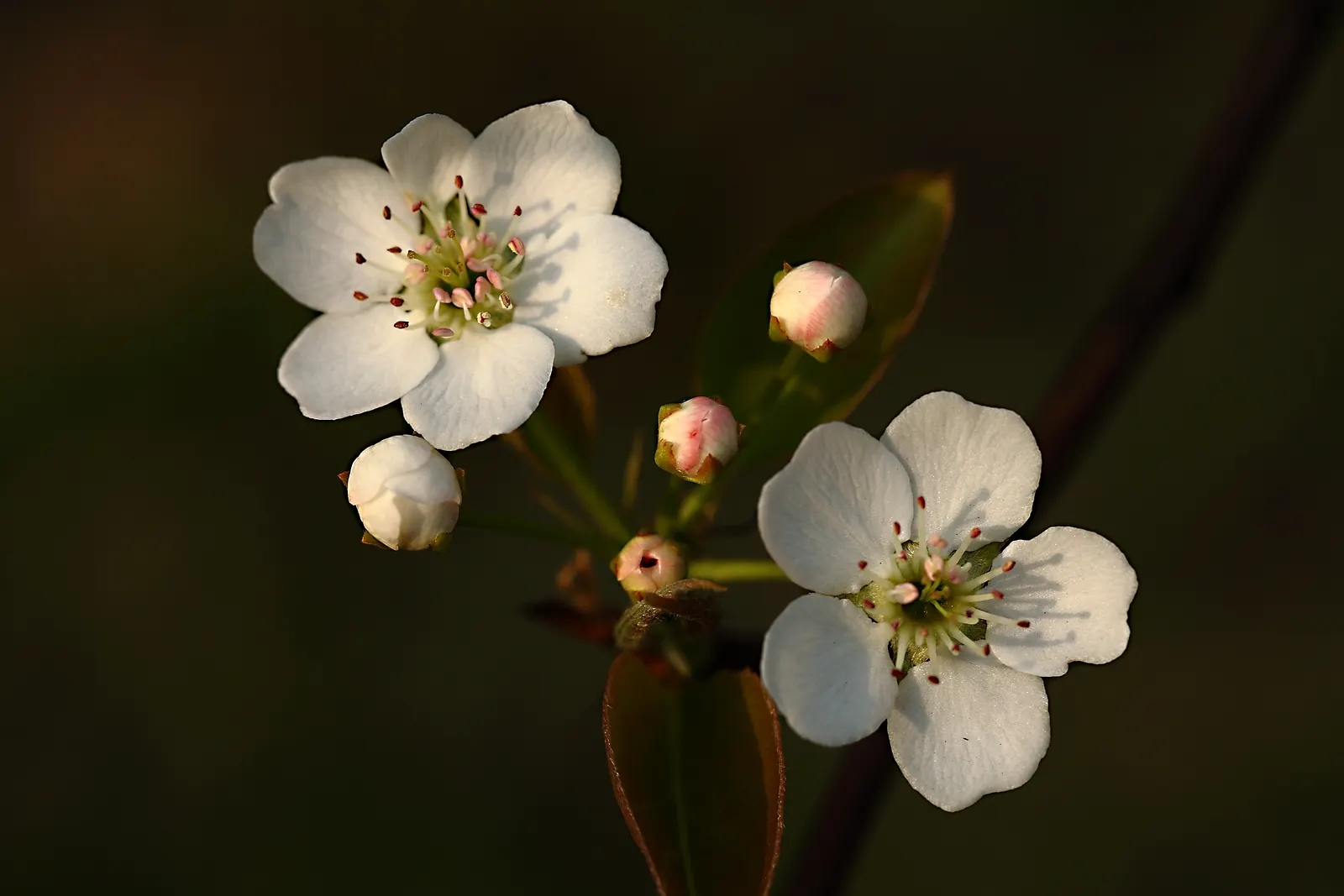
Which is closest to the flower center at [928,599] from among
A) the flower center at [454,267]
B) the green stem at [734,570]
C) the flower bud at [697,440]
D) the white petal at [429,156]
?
the green stem at [734,570]

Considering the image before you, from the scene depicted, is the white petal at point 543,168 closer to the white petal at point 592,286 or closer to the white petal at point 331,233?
the white petal at point 592,286

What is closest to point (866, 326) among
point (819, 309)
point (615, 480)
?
point (819, 309)

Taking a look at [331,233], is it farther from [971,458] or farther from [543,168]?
[971,458]

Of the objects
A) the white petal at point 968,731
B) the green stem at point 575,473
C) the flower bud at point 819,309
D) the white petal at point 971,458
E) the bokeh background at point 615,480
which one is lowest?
the bokeh background at point 615,480

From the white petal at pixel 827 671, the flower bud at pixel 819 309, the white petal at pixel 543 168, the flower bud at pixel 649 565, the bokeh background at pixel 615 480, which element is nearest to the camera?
the white petal at pixel 827 671

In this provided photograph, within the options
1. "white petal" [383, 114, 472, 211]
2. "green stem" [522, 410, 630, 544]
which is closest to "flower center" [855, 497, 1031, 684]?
"green stem" [522, 410, 630, 544]

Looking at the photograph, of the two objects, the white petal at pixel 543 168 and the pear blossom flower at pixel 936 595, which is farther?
the white petal at pixel 543 168
